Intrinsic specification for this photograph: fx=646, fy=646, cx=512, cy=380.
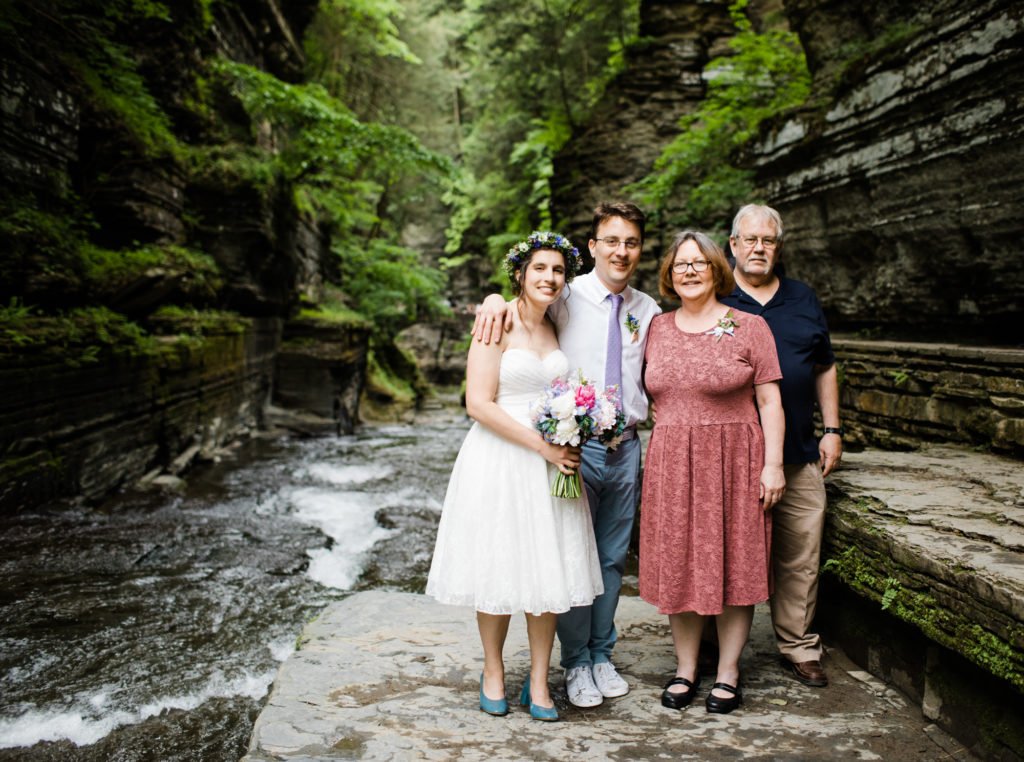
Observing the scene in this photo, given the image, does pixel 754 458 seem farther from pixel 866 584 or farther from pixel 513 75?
pixel 513 75

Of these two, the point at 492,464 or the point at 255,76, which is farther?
the point at 255,76

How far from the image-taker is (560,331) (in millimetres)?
3281

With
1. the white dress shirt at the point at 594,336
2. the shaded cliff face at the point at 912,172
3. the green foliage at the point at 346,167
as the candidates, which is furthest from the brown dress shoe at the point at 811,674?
the green foliage at the point at 346,167

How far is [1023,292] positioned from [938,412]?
1151mm

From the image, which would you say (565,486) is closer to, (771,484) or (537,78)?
(771,484)

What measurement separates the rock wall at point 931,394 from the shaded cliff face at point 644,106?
944cm

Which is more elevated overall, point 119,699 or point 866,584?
point 866,584

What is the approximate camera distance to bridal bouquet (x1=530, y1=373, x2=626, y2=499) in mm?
2758

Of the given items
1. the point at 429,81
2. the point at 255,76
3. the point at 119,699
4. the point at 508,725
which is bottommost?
the point at 119,699

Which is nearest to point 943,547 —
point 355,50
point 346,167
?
point 346,167

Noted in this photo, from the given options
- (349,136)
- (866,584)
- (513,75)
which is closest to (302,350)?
(349,136)

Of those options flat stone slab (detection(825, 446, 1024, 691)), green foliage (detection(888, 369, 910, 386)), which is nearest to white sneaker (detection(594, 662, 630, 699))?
flat stone slab (detection(825, 446, 1024, 691))

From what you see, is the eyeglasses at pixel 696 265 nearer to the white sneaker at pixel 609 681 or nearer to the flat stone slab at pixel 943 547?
the flat stone slab at pixel 943 547

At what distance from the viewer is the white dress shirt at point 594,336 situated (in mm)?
3240
